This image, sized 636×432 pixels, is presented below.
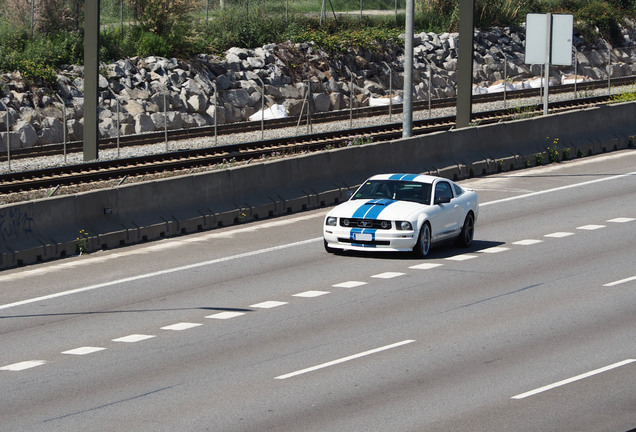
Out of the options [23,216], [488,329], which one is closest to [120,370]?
[488,329]

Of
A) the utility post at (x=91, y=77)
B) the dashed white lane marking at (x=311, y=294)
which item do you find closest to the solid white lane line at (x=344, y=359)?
the dashed white lane marking at (x=311, y=294)

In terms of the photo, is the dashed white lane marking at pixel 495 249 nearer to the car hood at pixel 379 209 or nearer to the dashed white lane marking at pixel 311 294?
the car hood at pixel 379 209

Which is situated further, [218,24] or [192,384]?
[218,24]

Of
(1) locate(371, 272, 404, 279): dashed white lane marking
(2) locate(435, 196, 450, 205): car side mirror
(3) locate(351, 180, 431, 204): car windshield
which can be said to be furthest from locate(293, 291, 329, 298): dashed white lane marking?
(2) locate(435, 196, 450, 205): car side mirror

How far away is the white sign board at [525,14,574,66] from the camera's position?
34.0 meters

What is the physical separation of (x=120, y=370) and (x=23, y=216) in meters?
7.63

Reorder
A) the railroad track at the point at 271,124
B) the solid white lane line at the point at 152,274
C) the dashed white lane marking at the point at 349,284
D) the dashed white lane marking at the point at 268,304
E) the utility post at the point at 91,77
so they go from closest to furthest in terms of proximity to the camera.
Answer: the dashed white lane marking at the point at 268,304
the solid white lane line at the point at 152,274
the dashed white lane marking at the point at 349,284
the utility post at the point at 91,77
the railroad track at the point at 271,124

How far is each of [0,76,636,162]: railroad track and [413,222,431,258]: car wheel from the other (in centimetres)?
1674

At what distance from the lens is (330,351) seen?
13.8 m

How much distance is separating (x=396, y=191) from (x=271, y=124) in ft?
71.4

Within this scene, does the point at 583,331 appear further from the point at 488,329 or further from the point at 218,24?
the point at 218,24

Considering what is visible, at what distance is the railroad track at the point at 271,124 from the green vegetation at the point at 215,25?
16.6 ft

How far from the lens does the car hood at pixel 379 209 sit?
19.8m

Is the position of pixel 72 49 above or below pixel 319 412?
above
